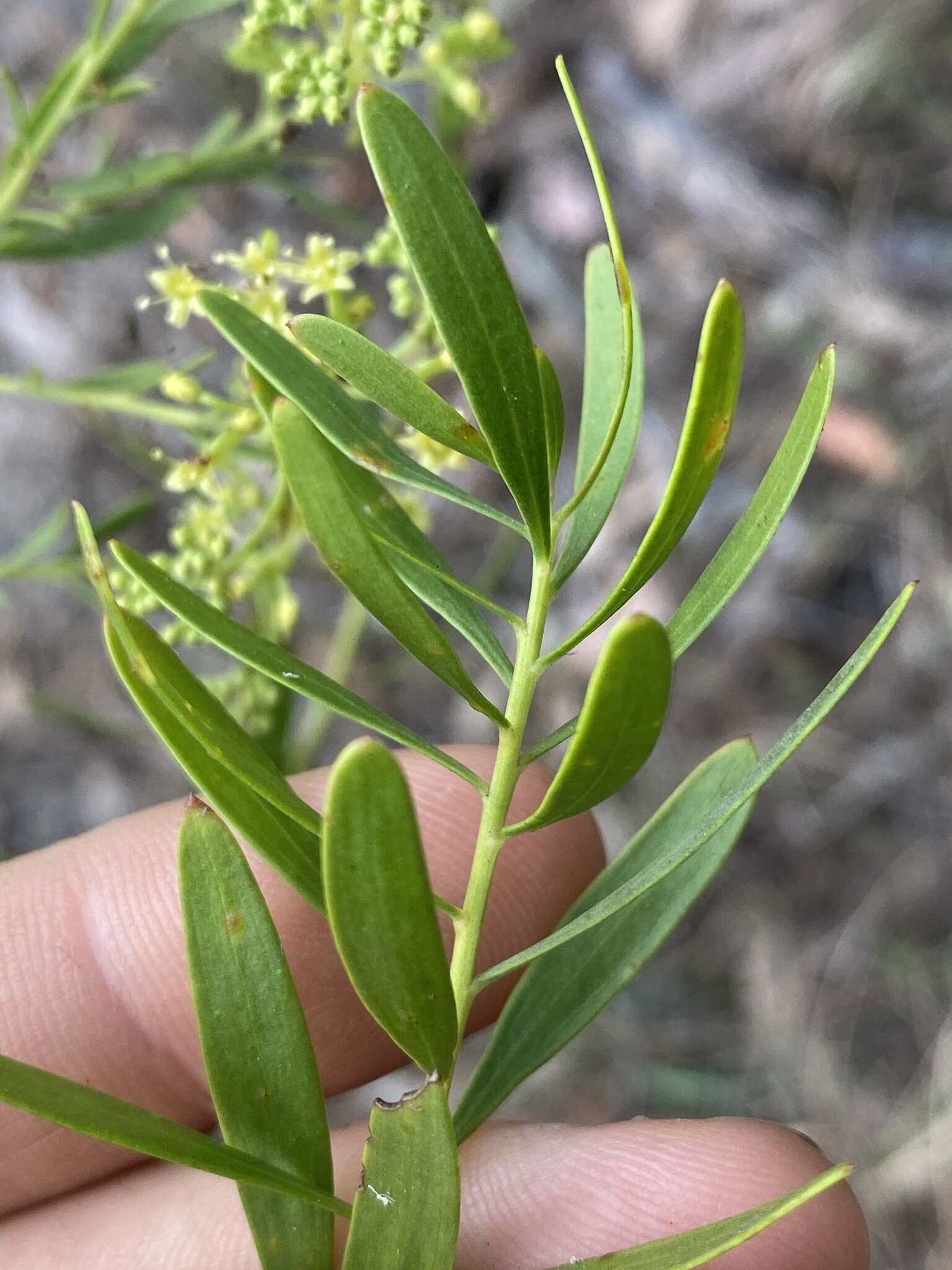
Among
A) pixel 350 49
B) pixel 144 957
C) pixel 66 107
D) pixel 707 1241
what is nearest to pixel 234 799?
pixel 707 1241

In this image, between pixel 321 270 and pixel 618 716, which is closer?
pixel 618 716

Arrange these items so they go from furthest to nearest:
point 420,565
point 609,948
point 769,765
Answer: point 609,948 → point 420,565 → point 769,765

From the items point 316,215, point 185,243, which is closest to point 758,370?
point 316,215

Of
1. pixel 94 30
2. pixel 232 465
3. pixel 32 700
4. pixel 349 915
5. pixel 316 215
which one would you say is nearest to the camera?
pixel 349 915

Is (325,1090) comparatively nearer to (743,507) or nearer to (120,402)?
(120,402)

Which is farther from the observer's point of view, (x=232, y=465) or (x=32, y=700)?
(x=32, y=700)

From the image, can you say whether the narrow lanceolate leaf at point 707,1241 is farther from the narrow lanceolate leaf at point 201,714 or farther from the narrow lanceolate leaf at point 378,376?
the narrow lanceolate leaf at point 378,376

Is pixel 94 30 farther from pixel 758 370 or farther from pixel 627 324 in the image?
pixel 758 370
